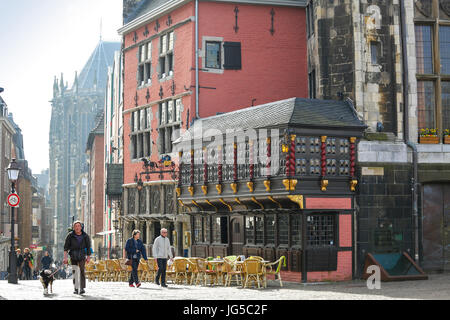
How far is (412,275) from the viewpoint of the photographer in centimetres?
2445

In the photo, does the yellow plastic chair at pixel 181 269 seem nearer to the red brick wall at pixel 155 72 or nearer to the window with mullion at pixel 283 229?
the window with mullion at pixel 283 229

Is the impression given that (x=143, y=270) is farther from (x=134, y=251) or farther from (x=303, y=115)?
(x=303, y=115)

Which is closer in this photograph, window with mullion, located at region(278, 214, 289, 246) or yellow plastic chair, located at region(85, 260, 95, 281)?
window with mullion, located at region(278, 214, 289, 246)

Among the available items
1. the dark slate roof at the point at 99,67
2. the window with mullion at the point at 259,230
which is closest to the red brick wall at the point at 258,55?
the window with mullion at the point at 259,230

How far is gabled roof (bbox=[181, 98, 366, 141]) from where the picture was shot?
24.3m

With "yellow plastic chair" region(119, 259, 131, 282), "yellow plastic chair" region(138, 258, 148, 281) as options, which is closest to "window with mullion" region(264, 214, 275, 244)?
"yellow plastic chair" region(138, 258, 148, 281)

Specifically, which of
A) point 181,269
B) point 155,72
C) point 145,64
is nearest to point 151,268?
point 181,269

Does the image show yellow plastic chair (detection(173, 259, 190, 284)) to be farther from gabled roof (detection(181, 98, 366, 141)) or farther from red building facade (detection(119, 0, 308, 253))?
red building facade (detection(119, 0, 308, 253))

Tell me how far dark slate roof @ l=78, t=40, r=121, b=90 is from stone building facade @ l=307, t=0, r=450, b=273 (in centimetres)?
12750

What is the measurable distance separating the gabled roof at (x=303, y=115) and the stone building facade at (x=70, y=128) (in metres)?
126

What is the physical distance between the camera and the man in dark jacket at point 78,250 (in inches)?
734

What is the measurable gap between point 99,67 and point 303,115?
5331 inches

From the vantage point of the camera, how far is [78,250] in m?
18.7
